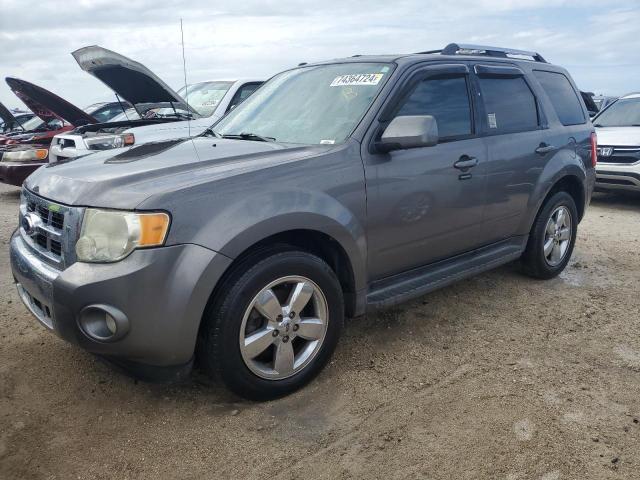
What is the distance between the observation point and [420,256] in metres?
3.64

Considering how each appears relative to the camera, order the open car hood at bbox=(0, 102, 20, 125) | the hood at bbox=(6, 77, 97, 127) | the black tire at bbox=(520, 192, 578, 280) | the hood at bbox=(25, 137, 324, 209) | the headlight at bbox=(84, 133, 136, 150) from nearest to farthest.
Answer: the hood at bbox=(25, 137, 324, 209)
the black tire at bbox=(520, 192, 578, 280)
the headlight at bbox=(84, 133, 136, 150)
the hood at bbox=(6, 77, 97, 127)
the open car hood at bbox=(0, 102, 20, 125)

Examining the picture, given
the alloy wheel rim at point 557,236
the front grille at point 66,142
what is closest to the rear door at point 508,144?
the alloy wheel rim at point 557,236

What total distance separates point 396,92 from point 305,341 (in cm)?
160

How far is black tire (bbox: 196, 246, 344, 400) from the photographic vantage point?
268cm

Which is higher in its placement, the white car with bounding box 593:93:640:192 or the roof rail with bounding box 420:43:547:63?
the roof rail with bounding box 420:43:547:63

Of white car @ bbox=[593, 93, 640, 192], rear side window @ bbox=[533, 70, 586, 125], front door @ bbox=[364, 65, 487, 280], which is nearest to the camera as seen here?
front door @ bbox=[364, 65, 487, 280]

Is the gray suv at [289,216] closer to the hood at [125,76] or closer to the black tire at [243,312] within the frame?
the black tire at [243,312]

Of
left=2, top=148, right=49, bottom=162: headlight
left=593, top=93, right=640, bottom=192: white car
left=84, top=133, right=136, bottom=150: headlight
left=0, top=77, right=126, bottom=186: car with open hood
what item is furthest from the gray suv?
left=2, top=148, right=49, bottom=162: headlight

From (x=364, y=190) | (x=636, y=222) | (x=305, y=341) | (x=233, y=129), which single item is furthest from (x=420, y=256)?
(x=636, y=222)

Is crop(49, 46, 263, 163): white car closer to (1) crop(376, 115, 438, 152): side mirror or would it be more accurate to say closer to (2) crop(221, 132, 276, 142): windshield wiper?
(2) crop(221, 132, 276, 142): windshield wiper

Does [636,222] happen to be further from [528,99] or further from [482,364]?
[482,364]

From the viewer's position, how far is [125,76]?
7.27 meters

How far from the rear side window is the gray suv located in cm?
31

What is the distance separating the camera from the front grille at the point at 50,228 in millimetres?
2605
